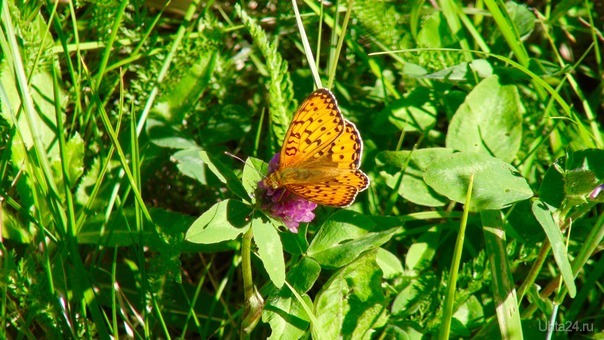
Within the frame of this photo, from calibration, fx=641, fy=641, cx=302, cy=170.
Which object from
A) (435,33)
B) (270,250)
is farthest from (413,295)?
(435,33)

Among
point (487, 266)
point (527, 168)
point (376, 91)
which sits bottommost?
point (487, 266)

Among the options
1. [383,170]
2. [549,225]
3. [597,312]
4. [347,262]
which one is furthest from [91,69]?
[597,312]

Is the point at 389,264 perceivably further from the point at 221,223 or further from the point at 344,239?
the point at 221,223

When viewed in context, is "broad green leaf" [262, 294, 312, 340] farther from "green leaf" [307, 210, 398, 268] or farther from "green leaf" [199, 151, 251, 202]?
"green leaf" [199, 151, 251, 202]

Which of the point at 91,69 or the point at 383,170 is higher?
the point at 91,69

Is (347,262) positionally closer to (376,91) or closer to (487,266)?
(487,266)

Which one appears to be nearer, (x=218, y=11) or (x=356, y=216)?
(x=356, y=216)

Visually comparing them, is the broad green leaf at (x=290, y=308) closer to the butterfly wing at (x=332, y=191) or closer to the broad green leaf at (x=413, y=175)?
the butterfly wing at (x=332, y=191)

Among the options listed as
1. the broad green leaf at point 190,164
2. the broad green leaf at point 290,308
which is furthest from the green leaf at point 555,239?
the broad green leaf at point 190,164

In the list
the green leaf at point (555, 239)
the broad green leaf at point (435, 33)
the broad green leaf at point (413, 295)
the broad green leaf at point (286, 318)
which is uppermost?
the broad green leaf at point (435, 33)
